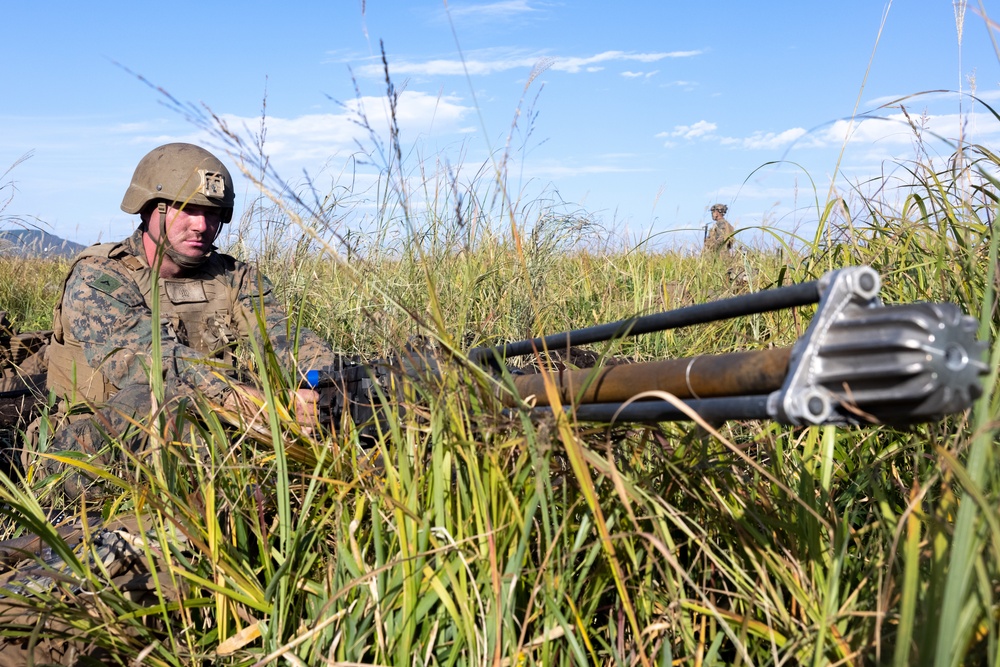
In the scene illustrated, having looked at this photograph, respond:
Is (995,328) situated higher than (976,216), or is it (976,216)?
(976,216)

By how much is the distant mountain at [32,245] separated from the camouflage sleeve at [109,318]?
3610mm

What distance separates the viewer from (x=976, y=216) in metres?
2.45

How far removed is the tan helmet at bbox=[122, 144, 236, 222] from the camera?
→ 4.23 meters

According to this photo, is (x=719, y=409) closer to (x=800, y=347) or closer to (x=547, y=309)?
(x=800, y=347)

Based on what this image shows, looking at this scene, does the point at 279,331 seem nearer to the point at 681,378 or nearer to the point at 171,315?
the point at 171,315

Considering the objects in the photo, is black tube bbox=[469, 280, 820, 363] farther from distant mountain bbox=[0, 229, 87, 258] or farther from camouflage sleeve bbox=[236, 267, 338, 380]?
distant mountain bbox=[0, 229, 87, 258]

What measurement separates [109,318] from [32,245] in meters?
6.34

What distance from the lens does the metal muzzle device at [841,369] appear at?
1.23m

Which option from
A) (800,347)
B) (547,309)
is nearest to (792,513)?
(800,347)

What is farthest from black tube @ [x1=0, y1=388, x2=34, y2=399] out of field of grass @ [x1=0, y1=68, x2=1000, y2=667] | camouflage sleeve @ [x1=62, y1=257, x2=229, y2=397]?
field of grass @ [x1=0, y1=68, x2=1000, y2=667]

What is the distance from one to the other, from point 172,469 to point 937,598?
1.72m

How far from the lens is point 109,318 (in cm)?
404

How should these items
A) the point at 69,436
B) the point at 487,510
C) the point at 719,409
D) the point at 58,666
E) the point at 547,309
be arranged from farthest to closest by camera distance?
the point at 547,309 → the point at 69,436 → the point at 58,666 → the point at 487,510 → the point at 719,409

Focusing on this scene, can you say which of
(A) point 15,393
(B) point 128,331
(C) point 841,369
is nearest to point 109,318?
(B) point 128,331
